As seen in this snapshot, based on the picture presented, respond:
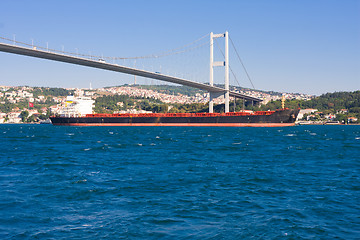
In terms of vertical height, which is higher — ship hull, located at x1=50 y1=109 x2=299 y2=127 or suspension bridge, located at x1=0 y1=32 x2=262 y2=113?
suspension bridge, located at x1=0 y1=32 x2=262 y2=113

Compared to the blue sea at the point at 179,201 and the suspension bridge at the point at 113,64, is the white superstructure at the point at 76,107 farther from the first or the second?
the blue sea at the point at 179,201

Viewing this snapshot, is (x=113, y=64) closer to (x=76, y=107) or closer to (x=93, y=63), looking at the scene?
(x=93, y=63)

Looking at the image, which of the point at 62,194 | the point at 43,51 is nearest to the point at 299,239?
the point at 62,194

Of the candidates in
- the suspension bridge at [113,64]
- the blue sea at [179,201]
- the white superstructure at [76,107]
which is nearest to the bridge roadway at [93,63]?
the suspension bridge at [113,64]

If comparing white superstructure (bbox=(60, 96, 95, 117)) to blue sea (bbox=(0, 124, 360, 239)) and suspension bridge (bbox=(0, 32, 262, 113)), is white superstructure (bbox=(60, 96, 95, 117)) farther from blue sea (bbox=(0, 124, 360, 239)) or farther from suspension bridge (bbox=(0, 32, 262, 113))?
blue sea (bbox=(0, 124, 360, 239))

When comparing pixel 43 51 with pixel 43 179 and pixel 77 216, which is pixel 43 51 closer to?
pixel 43 179

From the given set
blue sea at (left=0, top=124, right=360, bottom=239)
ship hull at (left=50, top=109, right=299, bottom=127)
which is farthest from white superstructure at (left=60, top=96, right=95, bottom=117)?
blue sea at (left=0, top=124, right=360, bottom=239)

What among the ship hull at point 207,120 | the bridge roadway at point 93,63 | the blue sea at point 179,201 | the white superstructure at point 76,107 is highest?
the bridge roadway at point 93,63
